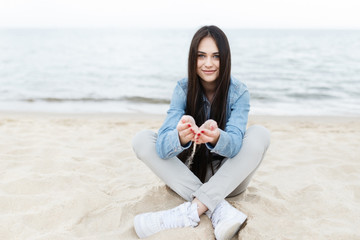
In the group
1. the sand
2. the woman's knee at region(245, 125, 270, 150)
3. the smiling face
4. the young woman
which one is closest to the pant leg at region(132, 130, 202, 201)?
the young woman

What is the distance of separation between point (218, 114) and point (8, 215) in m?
1.60

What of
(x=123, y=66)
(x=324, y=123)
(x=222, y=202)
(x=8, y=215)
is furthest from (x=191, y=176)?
(x=123, y=66)

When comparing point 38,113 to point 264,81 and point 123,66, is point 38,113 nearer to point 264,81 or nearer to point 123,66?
point 264,81

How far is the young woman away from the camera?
80.8 inches

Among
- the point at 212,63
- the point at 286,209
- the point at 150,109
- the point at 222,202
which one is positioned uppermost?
the point at 212,63

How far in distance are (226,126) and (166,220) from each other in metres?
0.75

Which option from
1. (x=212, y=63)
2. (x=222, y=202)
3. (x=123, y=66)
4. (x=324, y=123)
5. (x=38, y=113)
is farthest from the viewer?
(x=123, y=66)

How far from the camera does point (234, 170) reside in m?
2.20

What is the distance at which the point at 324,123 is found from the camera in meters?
5.72

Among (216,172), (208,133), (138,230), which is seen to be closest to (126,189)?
(138,230)

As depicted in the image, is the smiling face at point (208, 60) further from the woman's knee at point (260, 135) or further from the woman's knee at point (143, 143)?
the woman's knee at point (143, 143)

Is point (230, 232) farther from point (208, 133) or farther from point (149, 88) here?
point (149, 88)

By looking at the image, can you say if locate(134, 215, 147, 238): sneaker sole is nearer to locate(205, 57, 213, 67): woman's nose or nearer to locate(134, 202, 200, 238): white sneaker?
locate(134, 202, 200, 238): white sneaker

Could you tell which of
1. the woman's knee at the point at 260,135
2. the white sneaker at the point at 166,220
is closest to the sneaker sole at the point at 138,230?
the white sneaker at the point at 166,220
